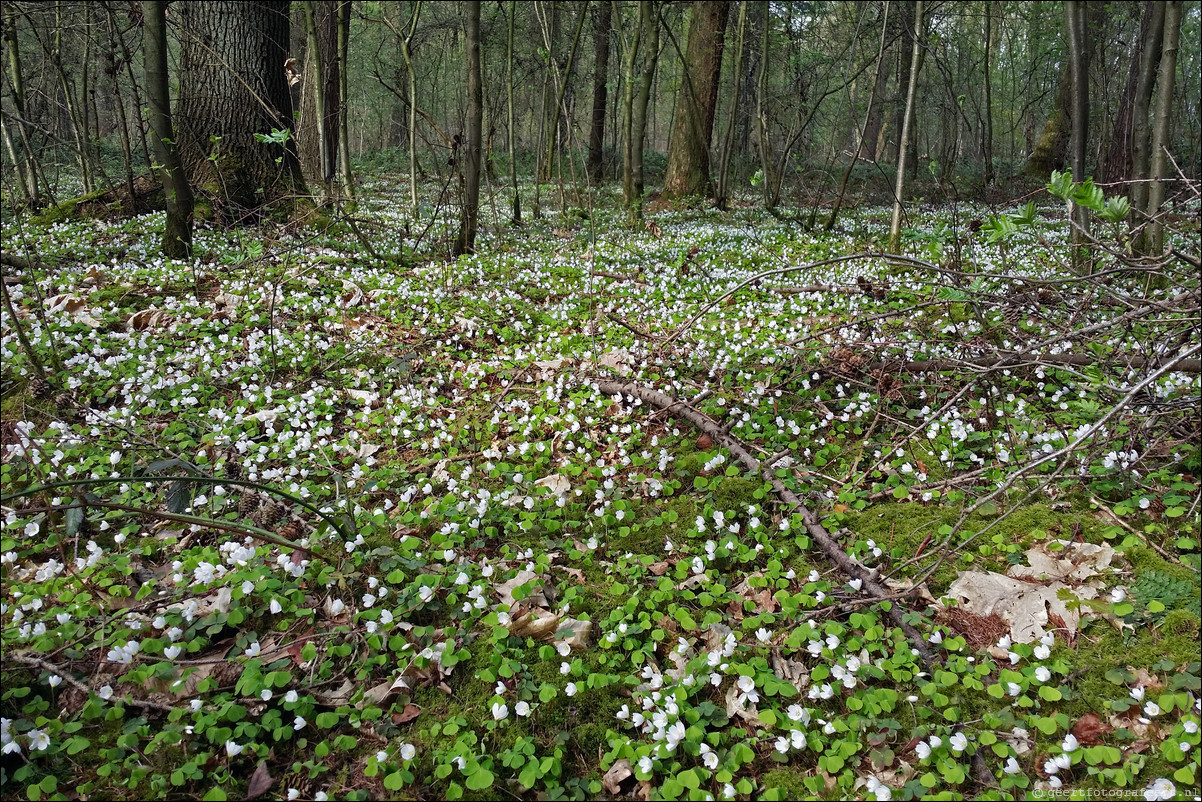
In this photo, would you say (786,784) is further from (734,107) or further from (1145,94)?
(734,107)

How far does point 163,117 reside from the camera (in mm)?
6262

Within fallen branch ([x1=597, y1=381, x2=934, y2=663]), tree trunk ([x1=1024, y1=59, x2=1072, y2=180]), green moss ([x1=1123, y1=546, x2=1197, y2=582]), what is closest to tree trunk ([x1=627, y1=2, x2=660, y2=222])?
fallen branch ([x1=597, y1=381, x2=934, y2=663])

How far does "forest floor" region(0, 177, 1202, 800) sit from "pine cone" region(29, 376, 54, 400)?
0.35 feet

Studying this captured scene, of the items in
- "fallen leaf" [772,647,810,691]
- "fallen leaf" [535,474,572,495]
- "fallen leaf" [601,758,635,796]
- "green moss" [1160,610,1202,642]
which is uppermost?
"fallen leaf" [535,474,572,495]

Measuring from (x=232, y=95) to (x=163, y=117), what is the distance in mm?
3080

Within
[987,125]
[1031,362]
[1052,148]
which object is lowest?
[1031,362]

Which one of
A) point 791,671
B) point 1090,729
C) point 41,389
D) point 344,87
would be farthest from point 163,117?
point 1090,729

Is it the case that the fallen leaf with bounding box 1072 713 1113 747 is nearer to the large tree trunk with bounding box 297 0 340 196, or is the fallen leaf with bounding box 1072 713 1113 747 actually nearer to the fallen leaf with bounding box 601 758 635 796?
the fallen leaf with bounding box 601 758 635 796

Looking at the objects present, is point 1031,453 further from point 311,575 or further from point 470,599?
point 311,575

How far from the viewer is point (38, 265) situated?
689cm

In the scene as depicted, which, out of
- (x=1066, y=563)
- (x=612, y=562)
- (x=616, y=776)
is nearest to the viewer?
(x=616, y=776)

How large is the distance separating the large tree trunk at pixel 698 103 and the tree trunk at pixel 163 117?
9.46 metres

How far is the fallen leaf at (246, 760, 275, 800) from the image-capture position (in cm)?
216

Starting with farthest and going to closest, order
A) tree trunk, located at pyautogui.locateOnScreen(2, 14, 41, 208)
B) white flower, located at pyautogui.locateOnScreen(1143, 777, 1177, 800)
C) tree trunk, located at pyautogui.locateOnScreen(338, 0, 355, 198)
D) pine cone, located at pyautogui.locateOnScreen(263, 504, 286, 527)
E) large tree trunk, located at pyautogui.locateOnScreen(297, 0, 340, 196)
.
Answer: tree trunk, located at pyautogui.locateOnScreen(338, 0, 355, 198) → large tree trunk, located at pyautogui.locateOnScreen(297, 0, 340, 196) → tree trunk, located at pyautogui.locateOnScreen(2, 14, 41, 208) → pine cone, located at pyautogui.locateOnScreen(263, 504, 286, 527) → white flower, located at pyautogui.locateOnScreen(1143, 777, 1177, 800)
